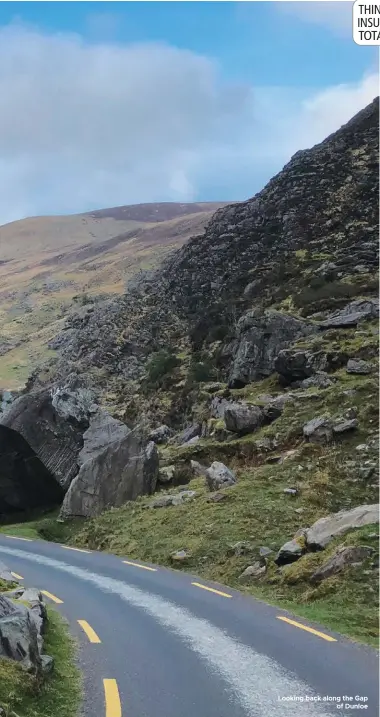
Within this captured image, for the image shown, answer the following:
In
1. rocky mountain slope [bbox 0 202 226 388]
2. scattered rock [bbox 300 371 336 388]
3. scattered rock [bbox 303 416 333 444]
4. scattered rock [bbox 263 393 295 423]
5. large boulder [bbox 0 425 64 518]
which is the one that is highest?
rocky mountain slope [bbox 0 202 226 388]

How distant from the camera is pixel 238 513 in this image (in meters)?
18.9

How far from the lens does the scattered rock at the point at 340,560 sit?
12.8 metres

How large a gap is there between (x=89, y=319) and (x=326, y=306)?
37.8m

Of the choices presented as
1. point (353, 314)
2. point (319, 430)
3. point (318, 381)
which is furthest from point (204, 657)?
point (353, 314)

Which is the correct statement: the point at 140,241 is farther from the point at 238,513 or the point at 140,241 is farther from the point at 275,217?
the point at 238,513

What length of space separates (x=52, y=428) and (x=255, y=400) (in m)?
11.6

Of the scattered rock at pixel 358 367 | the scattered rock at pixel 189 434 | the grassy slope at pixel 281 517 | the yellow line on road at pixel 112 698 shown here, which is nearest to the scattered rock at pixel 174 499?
the grassy slope at pixel 281 517

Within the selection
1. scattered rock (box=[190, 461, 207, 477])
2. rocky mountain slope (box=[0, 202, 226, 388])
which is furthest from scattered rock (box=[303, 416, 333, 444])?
rocky mountain slope (box=[0, 202, 226, 388])

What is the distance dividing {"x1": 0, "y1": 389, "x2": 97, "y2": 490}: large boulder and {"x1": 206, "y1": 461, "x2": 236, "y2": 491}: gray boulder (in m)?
11.4

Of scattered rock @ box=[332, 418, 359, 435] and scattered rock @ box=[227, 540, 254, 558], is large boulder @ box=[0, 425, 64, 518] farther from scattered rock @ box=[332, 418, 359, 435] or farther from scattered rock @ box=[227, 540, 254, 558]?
scattered rock @ box=[227, 540, 254, 558]

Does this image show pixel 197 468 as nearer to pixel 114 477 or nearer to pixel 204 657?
pixel 114 477

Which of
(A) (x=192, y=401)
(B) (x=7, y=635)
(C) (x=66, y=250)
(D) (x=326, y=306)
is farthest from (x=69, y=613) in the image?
(C) (x=66, y=250)

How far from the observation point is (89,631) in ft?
37.5

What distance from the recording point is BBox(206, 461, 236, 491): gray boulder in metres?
22.4
